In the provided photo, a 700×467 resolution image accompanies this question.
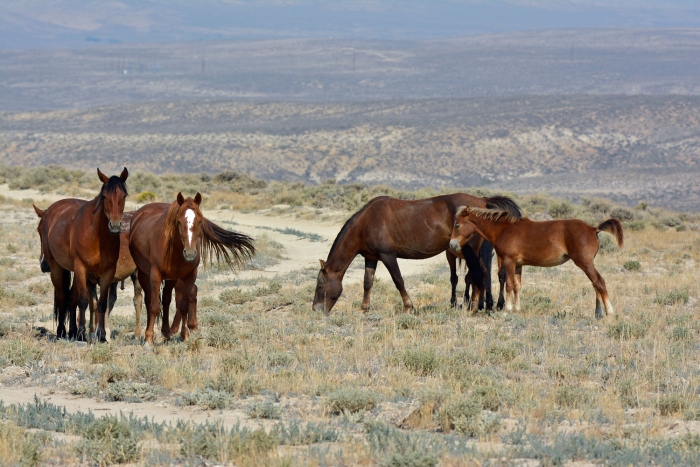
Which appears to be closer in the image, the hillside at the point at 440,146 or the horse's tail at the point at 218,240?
the horse's tail at the point at 218,240

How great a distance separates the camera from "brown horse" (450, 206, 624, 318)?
12.1 metres

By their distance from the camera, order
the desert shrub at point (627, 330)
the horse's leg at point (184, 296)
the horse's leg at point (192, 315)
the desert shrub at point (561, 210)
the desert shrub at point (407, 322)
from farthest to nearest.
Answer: the desert shrub at point (561, 210) → the desert shrub at point (407, 322) → the horse's leg at point (192, 315) → the desert shrub at point (627, 330) → the horse's leg at point (184, 296)

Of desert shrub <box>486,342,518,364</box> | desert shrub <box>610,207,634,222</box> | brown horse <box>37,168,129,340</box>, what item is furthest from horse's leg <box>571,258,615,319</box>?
desert shrub <box>610,207,634,222</box>

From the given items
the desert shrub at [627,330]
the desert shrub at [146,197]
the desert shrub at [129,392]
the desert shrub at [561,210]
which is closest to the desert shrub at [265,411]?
the desert shrub at [129,392]

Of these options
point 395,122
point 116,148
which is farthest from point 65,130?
point 395,122

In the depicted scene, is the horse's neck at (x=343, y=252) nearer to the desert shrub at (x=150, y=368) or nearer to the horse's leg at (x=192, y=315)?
the horse's leg at (x=192, y=315)

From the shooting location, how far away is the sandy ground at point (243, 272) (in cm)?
779

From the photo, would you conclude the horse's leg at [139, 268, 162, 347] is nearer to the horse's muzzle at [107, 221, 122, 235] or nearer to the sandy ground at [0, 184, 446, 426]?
the horse's muzzle at [107, 221, 122, 235]

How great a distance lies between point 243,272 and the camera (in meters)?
19.9

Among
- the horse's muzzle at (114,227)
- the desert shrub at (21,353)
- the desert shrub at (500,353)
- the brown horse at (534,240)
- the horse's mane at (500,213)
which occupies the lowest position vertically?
the desert shrub at (21,353)

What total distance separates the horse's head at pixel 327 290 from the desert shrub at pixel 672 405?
643 centimetres

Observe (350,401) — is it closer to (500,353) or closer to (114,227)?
(500,353)

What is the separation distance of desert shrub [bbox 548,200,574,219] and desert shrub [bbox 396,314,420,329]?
21232mm

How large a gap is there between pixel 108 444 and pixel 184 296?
4121 millimetres
